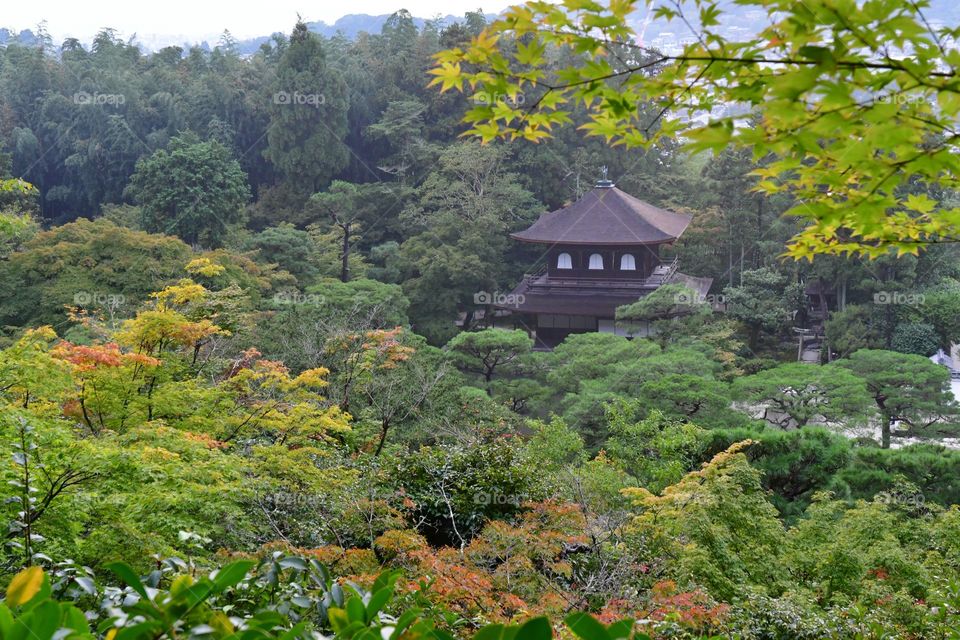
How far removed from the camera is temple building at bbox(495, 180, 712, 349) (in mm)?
21594

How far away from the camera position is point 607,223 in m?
22.2

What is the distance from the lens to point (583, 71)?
2.10m

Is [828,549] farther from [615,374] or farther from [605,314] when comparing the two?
[605,314]

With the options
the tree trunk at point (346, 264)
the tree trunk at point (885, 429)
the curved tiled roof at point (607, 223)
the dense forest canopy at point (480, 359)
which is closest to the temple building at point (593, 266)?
the curved tiled roof at point (607, 223)

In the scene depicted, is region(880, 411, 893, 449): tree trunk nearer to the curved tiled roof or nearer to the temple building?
the temple building

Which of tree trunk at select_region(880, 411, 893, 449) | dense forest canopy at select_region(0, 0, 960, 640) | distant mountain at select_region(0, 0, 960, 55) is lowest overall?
tree trunk at select_region(880, 411, 893, 449)

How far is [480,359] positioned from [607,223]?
738 cm

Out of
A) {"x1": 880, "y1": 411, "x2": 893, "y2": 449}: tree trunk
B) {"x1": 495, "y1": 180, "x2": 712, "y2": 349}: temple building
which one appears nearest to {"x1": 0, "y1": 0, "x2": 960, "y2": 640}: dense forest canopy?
{"x1": 880, "y1": 411, "x2": 893, "y2": 449}: tree trunk

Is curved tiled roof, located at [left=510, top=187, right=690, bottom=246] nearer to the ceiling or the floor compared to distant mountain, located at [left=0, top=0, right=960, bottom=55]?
nearer to the floor

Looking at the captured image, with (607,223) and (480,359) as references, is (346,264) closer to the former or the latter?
(607,223)

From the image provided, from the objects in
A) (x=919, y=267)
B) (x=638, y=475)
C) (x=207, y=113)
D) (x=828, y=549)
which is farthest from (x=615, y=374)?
(x=207, y=113)

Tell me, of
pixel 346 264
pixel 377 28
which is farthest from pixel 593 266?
pixel 377 28

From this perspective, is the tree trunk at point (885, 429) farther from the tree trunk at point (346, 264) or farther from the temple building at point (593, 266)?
the tree trunk at point (346, 264)

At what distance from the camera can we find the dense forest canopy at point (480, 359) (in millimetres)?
1954
